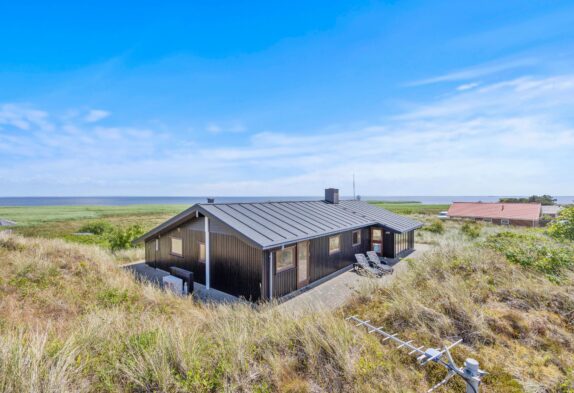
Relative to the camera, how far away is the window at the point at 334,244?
1183cm

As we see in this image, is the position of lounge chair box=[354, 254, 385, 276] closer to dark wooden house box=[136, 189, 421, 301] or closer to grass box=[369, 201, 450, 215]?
dark wooden house box=[136, 189, 421, 301]

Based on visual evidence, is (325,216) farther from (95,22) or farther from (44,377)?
(95,22)

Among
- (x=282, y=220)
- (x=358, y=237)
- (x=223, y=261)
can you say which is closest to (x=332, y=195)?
(x=358, y=237)

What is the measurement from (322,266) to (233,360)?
8.08 m

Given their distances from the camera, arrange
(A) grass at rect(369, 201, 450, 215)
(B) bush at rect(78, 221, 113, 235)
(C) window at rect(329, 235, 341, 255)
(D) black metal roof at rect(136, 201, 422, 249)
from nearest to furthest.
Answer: (D) black metal roof at rect(136, 201, 422, 249) < (C) window at rect(329, 235, 341, 255) < (B) bush at rect(78, 221, 113, 235) < (A) grass at rect(369, 201, 450, 215)

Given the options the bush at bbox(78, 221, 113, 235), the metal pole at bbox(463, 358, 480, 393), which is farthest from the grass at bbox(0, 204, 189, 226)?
the metal pole at bbox(463, 358, 480, 393)

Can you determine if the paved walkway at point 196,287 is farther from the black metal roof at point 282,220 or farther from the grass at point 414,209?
the grass at point 414,209

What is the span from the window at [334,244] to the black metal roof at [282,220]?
653 mm

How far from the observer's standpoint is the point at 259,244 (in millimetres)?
7836

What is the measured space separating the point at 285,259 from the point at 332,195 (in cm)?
785

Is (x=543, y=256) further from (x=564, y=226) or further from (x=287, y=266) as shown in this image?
(x=287, y=266)

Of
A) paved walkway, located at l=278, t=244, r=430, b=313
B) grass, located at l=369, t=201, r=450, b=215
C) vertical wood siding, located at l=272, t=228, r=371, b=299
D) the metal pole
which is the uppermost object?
the metal pole

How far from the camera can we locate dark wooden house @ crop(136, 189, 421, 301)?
8724 mm

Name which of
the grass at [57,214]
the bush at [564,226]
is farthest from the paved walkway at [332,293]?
the grass at [57,214]
